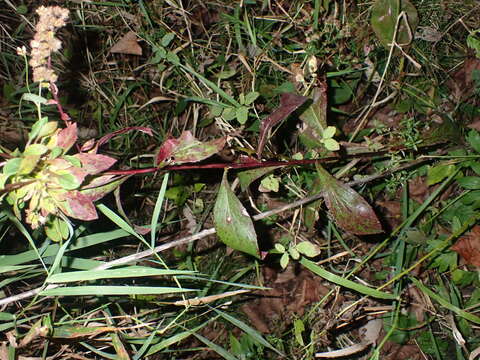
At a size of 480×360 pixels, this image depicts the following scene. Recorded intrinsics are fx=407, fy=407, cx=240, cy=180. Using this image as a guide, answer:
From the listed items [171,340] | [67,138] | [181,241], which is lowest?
[171,340]

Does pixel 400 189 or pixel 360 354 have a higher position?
pixel 400 189

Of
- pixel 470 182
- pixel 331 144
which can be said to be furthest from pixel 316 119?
pixel 470 182

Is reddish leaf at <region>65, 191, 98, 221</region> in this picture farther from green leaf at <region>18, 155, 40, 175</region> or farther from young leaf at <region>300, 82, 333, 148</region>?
young leaf at <region>300, 82, 333, 148</region>

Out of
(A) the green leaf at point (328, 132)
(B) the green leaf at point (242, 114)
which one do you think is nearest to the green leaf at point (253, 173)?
(A) the green leaf at point (328, 132)

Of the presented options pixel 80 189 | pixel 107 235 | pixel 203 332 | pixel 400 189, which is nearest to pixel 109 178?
pixel 80 189

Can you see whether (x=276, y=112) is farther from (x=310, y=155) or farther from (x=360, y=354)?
(x=360, y=354)

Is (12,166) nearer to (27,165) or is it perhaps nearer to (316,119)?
(27,165)
